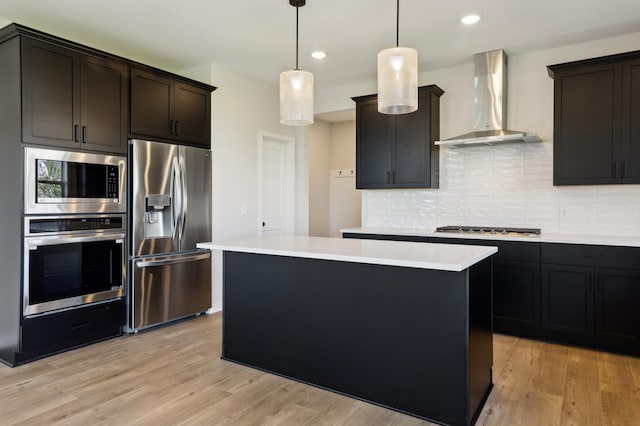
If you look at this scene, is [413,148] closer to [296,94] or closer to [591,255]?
[591,255]

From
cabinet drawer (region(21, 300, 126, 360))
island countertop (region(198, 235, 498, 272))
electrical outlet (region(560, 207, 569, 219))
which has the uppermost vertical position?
electrical outlet (region(560, 207, 569, 219))

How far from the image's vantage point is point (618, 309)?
3285 millimetres

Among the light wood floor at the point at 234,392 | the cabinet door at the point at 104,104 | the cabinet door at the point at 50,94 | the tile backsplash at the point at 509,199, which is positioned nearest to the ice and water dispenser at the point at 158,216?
the cabinet door at the point at 104,104

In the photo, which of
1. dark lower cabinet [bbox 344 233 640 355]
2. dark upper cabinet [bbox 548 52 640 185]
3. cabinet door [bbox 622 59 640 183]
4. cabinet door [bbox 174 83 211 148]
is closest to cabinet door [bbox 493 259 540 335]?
dark lower cabinet [bbox 344 233 640 355]

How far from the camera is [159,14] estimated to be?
3307mm

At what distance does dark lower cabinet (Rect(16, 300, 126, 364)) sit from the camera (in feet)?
10.1

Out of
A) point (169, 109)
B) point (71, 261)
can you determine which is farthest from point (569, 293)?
point (71, 261)

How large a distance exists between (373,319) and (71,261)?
2473mm

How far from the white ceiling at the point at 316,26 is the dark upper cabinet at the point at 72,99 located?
1.23 ft

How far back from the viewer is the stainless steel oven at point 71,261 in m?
3.07

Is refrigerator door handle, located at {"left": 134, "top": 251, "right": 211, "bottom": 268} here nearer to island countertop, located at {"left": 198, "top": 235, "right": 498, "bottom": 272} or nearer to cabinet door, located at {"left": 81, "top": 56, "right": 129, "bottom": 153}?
cabinet door, located at {"left": 81, "top": 56, "right": 129, "bottom": 153}

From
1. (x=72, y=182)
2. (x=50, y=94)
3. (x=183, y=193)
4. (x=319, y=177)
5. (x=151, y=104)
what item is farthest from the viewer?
(x=319, y=177)

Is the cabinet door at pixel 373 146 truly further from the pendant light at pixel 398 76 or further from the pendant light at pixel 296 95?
the pendant light at pixel 398 76

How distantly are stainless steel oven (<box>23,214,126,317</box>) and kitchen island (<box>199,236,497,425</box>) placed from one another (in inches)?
47.8
